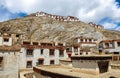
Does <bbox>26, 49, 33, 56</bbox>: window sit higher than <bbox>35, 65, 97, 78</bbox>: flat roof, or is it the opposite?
<bbox>26, 49, 33, 56</bbox>: window

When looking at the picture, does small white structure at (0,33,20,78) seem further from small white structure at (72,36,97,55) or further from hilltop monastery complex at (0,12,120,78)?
small white structure at (72,36,97,55)

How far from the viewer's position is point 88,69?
19.8 m

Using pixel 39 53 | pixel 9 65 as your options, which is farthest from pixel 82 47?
pixel 9 65

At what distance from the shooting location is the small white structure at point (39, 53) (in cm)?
5228

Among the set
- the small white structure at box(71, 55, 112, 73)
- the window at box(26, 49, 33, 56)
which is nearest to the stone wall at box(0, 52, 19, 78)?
the window at box(26, 49, 33, 56)

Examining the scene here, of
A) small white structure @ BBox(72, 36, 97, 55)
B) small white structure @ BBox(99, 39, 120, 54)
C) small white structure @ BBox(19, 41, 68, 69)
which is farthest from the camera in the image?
small white structure @ BBox(72, 36, 97, 55)

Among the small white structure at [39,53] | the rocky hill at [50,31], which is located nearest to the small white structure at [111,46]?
the small white structure at [39,53]

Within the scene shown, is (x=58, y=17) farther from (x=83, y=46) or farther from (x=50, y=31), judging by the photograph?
(x=83, y=46)

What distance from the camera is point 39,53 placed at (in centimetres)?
5525

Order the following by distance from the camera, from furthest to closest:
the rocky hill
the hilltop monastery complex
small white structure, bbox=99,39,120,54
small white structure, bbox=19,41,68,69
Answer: the rocky hill
small white structure, bbox=99,39,120,54
small white structure, bbox=19,41,68,69
the hilltop monastery complex

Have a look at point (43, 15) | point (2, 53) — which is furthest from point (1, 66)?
point (43, 15)

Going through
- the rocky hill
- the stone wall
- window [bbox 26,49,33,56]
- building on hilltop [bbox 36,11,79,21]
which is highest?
building on hilltop [bbox 36,11,79,21]

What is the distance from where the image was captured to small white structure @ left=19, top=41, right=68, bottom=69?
172 ft

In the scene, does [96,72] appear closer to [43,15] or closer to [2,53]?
[2,53]
